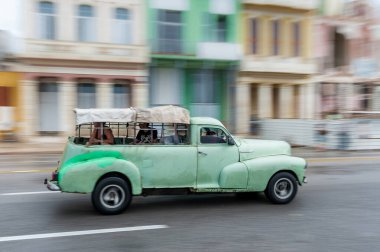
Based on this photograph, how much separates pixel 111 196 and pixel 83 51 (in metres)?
17.5

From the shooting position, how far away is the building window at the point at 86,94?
24.2 meters

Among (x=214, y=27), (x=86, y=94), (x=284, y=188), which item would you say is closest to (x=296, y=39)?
(x=214, y=27)

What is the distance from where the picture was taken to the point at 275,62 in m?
27.5

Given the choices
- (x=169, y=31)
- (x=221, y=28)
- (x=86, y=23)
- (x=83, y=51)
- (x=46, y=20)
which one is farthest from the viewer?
(x=221, y=28)

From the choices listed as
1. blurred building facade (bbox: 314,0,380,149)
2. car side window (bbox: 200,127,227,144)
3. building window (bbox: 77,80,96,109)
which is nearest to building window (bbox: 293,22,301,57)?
blurred building facade (bbox: 314,0,380,149)

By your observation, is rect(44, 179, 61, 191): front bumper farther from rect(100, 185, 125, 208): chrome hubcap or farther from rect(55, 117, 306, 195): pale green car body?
rect(100, 185, 125, 208): chrome hubcap

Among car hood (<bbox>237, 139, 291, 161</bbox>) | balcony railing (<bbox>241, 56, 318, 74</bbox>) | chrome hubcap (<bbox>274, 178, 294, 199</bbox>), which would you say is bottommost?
chrome hubcap (<bbox>274, 178, 294, 199</bbox>)

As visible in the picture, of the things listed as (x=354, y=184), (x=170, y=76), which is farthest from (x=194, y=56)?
(x=354, y=184)

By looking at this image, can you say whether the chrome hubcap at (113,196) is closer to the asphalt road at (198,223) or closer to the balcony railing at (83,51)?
the asphalt road at (198,223)

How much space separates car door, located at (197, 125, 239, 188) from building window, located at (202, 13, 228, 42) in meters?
18.6

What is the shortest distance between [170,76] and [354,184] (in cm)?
1670

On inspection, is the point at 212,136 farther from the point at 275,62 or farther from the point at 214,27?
the point at 275,62

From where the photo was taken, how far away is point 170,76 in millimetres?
26031

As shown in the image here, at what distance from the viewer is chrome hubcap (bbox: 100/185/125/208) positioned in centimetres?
740
